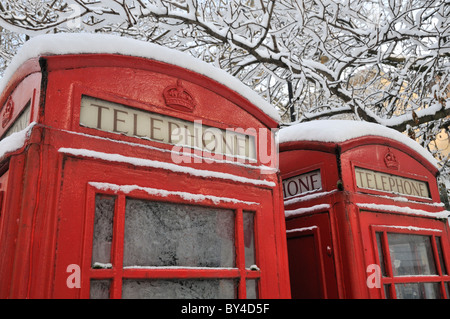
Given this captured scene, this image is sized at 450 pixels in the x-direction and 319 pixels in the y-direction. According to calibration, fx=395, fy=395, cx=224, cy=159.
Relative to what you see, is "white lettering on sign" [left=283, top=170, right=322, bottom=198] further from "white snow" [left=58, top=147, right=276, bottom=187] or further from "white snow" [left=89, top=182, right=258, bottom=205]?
"white snow" [left=89, top=182, right=258, bottom=205]

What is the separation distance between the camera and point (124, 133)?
161cm

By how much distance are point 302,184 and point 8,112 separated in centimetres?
180

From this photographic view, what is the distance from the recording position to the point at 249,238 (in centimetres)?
185

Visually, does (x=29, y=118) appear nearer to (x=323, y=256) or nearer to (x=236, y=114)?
(x=236, y=114)

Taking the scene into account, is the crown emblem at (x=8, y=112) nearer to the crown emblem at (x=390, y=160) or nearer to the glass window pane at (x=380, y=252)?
the glass window pane at (x=380, y=252)

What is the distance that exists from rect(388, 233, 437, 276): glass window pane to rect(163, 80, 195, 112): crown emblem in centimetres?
154

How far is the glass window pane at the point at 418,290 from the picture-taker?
7.79 ft

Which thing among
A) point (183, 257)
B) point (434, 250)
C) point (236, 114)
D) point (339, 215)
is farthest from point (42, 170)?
point (434, 250)

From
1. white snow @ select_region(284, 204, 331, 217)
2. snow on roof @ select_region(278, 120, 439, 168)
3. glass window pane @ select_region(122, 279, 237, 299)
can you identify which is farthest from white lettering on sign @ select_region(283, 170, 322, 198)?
glass window pane @ select_region(122, 279, 237, 299)

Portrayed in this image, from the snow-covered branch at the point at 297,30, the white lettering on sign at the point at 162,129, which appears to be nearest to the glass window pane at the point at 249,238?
the white lettering on sign at the point at 162,129

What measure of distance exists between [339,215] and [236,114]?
899mm

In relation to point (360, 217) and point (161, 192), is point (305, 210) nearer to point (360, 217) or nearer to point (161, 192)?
point (360, 217)
